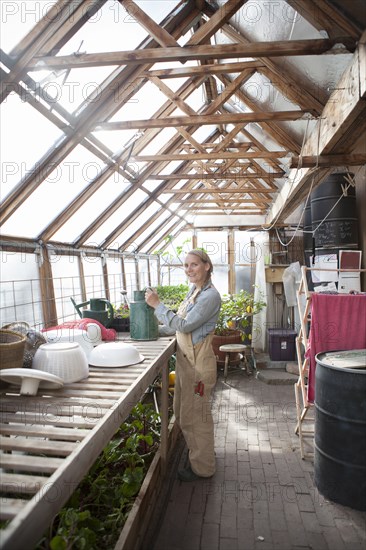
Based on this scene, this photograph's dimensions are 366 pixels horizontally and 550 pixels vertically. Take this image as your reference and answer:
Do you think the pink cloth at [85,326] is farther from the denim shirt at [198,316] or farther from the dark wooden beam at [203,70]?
the dark wooden beam at [203,70]

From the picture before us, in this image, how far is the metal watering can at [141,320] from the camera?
2.36m

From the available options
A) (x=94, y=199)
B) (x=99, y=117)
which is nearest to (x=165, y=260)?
(x=94, y=199)

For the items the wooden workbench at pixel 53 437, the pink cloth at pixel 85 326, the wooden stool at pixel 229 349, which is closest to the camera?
the wooden workbench at pixel 53 437

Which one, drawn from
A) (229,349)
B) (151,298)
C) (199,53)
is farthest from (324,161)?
(229,349)

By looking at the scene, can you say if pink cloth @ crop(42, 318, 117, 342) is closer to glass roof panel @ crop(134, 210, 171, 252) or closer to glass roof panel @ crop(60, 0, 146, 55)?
glass roof panel @ crop(60, 0, 146, 55)

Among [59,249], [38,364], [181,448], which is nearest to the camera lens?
[38,364]

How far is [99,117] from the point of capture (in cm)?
363

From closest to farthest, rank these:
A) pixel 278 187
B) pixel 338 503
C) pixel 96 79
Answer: pixel 338 503 < pixel 96 79 < pixel 278 187

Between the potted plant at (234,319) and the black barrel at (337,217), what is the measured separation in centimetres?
210

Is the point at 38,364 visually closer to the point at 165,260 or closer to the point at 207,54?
the point at 207,54

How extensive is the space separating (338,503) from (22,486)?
2141mm

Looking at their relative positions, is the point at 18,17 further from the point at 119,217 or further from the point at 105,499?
the point at 119,217

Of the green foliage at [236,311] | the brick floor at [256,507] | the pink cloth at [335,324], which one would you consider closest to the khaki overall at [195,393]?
the brick floor at [256,507]

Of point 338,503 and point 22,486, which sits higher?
point 22,486
